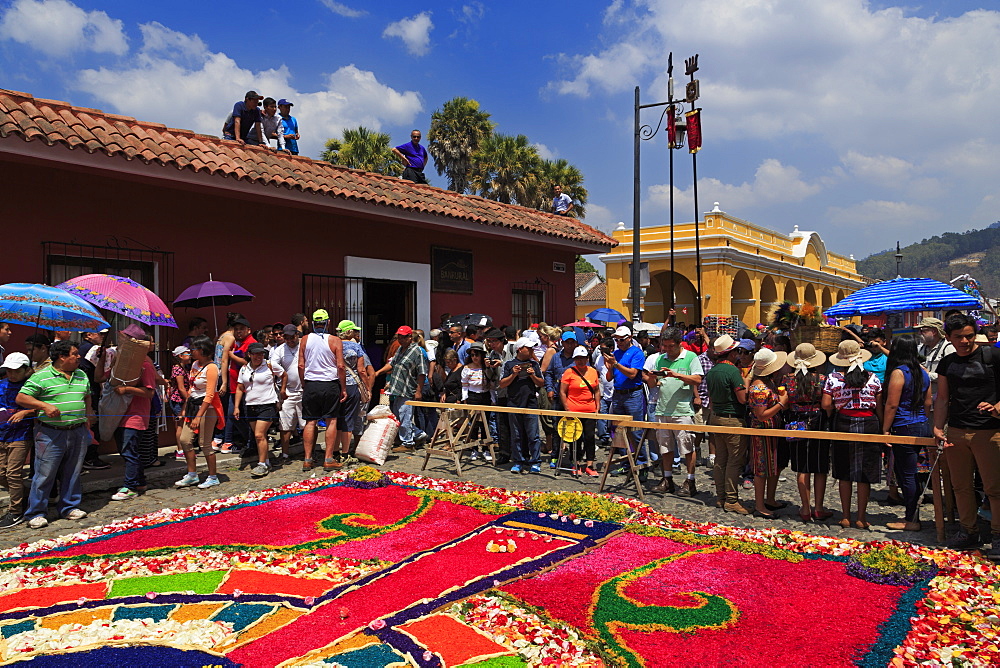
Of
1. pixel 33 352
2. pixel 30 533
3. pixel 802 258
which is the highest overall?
pixel 802 258

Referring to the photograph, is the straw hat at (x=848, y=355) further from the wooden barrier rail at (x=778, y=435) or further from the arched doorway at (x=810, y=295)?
the arched doorway at (x=810, y=295)

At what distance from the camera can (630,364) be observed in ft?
26.6

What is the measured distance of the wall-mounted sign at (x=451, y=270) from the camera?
12.8 metres

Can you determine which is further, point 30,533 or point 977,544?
point 30,533

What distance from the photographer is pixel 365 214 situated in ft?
35.9

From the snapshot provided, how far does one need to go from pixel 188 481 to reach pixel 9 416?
75.0 inches

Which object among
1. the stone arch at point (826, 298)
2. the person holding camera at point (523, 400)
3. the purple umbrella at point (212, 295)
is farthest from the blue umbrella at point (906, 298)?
the stone arch at point (826, 298)

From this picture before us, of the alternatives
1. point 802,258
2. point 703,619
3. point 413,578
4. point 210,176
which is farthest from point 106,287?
point 802,258

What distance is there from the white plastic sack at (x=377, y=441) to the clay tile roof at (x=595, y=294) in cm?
3321

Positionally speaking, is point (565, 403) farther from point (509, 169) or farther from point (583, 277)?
point (583, 277)

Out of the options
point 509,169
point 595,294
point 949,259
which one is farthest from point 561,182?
point 949,259

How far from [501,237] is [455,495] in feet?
24.5

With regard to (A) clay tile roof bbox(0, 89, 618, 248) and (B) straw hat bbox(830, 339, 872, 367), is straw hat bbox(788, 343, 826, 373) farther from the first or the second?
(A) clay tile roof bbox(0, 89, 618, 248)

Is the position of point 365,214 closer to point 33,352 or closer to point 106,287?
point 106,287
